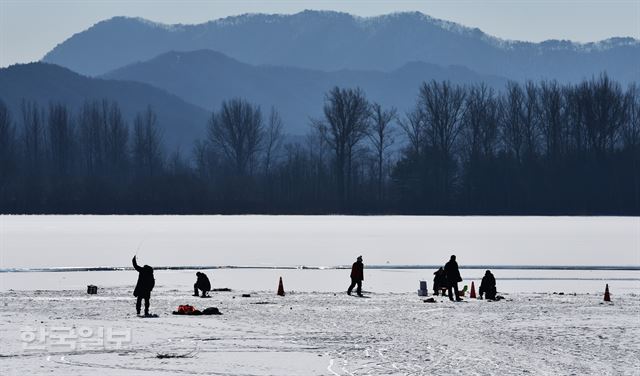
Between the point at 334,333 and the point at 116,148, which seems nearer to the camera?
the point at 334,333

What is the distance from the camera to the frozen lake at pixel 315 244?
50.0m

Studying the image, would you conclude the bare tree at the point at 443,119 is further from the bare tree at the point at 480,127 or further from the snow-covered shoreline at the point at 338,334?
the snow-covered shoreline at the point at 338,334

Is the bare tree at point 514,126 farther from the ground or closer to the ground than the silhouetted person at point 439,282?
farther from the ground

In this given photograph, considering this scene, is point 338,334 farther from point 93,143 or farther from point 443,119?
point 93,143

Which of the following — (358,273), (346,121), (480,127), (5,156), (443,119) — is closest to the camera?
(358,273)

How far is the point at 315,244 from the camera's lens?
62469 millimetres

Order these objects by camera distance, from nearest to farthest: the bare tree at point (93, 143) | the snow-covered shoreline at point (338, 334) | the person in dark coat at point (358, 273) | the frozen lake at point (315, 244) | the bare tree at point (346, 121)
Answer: the snow-covered shoreline at point (338, 334) < the person in dark coat at point (358, 273) < the frozen lake at point (315, 244) < the bare tree at point (346, 121) < the bare tree at point (93, 143)

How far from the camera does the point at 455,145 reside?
123375 mm

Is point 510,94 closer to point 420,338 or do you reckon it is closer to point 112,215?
point 112,215

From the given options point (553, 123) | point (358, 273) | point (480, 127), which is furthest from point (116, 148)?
point (358, 273)

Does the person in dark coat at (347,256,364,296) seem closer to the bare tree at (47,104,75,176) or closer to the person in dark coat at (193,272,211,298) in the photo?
the person in dark coat at (193,272,211,298)

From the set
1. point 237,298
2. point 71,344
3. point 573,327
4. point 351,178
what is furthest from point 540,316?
point 351,178

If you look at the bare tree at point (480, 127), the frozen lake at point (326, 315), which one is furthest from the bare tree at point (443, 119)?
the frozen lake at point (326, 315)

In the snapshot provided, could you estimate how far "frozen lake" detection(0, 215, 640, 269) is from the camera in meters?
50.0
